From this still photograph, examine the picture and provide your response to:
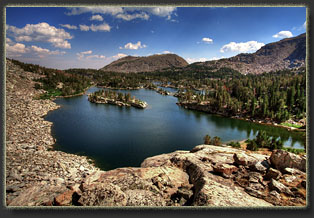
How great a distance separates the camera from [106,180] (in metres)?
4.94

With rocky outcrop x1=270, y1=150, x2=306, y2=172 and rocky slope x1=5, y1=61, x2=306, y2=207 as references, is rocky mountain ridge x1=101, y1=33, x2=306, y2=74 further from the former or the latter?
rocky slope x1=5, y1=61, x2=306, y2=207

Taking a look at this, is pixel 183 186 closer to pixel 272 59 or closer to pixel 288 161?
pixel 288 161

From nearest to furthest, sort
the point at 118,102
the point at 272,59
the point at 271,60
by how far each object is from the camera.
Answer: the point at 118,102, the point at 271,60, the point at 272,59

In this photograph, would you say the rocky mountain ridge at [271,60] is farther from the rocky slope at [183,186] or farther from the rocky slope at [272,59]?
the rocky slope at [183,186]

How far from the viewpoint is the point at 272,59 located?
607 feet

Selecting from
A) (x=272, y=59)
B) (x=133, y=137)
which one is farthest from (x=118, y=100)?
(x=272, y=59)

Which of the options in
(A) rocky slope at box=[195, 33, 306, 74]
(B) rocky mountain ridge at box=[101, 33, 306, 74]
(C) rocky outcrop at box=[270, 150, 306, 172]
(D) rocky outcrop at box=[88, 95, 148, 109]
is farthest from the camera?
(A) rocky slope at box=[195, 33, 306, 74]

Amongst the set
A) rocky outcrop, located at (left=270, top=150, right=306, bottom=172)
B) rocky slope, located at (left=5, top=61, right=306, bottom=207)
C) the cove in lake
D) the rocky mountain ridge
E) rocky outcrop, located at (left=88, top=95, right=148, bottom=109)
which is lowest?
the cove in lake

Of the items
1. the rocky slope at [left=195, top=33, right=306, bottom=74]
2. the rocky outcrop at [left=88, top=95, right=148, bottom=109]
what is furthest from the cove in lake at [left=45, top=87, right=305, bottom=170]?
the rocky slope at [left=195, top=33, right=306, bottom=74]

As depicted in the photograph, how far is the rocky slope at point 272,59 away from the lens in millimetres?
163000

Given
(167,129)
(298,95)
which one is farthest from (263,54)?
(167,129)

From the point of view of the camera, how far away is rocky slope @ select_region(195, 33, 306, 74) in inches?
6417

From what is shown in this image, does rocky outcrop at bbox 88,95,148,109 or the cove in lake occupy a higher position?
rocky outcrop at bbox 88,95,148,109

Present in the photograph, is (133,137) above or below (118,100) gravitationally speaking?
below
